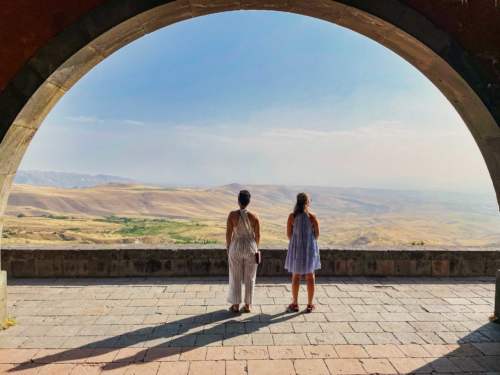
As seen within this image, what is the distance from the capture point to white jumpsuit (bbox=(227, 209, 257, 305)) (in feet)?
16.0

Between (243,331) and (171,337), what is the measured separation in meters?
0.88

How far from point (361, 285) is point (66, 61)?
565 cm

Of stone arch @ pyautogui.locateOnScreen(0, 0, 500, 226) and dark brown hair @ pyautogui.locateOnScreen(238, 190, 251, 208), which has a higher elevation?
stone arch @ pyautogui.locateOnScreen(0, 0, 500, 226)

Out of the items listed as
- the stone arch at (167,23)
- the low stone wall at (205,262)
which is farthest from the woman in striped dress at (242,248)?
the stone arch at (167,23)

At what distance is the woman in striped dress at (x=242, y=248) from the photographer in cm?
487

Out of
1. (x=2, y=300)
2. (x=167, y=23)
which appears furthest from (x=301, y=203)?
(x=2, y=300)

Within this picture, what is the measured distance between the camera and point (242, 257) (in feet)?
16.0

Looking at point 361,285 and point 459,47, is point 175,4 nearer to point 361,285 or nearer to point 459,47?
point 459,47

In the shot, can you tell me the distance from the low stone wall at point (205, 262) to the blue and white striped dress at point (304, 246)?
175cm

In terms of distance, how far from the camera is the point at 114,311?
16.4 ft

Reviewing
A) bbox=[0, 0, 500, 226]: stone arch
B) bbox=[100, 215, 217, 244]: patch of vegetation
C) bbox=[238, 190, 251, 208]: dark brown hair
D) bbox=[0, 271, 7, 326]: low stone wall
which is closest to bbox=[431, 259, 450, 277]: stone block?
bbox=[0, 0, 500, 226]: stone arch

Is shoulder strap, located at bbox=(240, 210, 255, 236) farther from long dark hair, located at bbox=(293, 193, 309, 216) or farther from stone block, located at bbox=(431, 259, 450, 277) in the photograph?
stone block, located at bbox=(431, 259, 450, 277)

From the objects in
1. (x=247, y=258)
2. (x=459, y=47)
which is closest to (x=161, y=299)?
(x=247, y=258)

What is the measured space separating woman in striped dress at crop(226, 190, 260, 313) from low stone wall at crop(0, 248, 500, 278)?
1753mm
